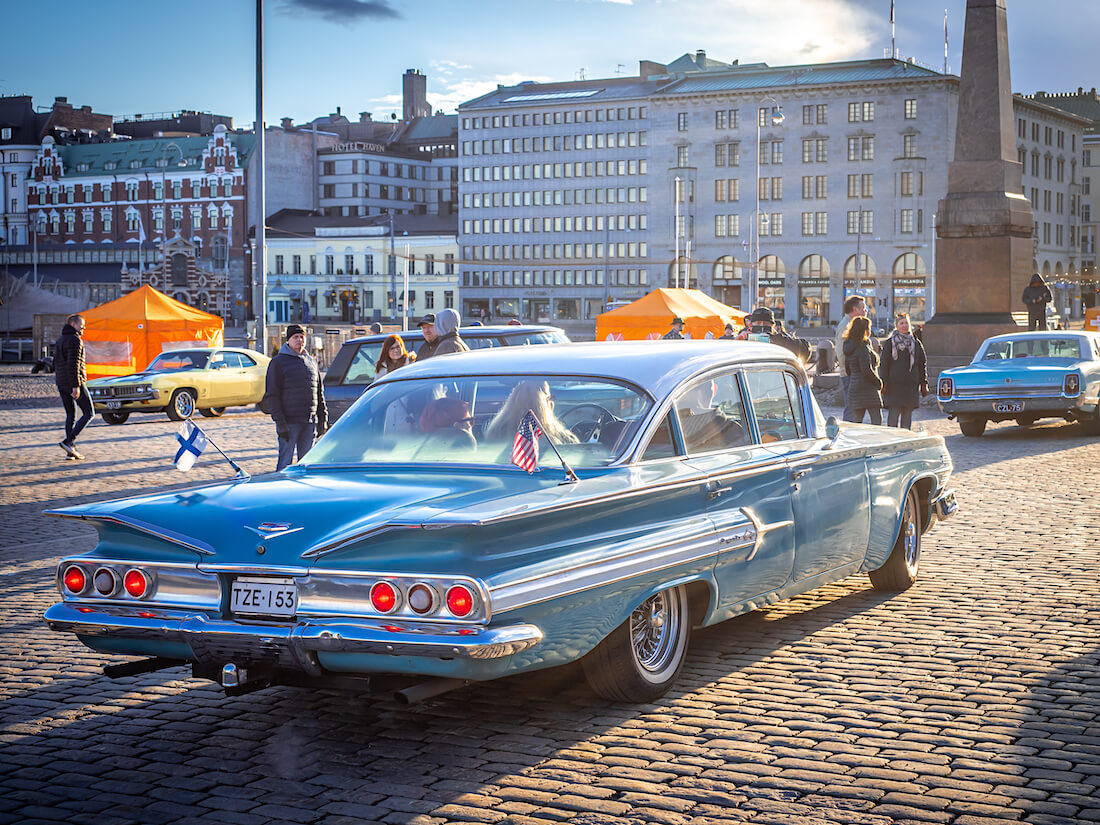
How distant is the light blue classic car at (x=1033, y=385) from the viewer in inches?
862

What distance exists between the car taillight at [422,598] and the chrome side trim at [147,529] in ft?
2.81

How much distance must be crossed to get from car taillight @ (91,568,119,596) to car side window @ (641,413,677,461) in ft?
7.59

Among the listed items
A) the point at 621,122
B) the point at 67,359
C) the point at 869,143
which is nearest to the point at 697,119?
the point at 621,122

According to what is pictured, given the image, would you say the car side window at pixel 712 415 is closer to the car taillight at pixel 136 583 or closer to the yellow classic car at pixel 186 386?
the car taillight at pixel 136 583

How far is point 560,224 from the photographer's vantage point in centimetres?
12425

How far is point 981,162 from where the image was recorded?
31.7m

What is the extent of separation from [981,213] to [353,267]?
95.3 m

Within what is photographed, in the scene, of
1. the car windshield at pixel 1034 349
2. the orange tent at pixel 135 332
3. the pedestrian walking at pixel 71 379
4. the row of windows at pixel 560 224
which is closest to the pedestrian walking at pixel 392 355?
the pedestrian walking at pixel 71 379

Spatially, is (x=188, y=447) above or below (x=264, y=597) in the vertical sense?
Answer: above

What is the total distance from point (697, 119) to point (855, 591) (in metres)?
109

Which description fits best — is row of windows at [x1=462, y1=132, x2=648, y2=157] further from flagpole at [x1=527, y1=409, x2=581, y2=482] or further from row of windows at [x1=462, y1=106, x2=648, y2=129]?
flagpole at [x1=527, y1=409, x2=581, y2=482]

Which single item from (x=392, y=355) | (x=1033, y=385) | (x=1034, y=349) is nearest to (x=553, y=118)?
(x=1034, y=349)

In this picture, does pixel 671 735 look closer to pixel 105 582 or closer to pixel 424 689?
pixel 424 689

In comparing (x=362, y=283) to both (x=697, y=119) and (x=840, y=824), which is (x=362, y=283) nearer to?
(x=697, y=119)
